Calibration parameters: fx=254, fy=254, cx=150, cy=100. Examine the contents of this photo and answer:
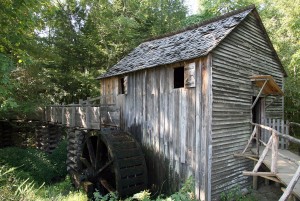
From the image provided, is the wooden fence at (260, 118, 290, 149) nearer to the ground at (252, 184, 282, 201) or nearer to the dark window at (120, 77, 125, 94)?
the ground at (252, 184, 282, 201)

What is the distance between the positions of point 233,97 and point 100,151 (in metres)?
5.98

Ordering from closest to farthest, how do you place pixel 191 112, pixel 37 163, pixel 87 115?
pixel 191 112, pixel 87 115, pixel 37 163

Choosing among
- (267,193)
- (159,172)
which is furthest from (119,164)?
(267,193)

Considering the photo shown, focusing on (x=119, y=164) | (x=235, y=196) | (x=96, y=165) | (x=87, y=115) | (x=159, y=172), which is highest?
(x=87, y=115)

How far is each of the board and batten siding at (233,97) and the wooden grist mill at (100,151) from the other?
281cm

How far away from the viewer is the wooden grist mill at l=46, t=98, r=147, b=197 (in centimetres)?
890

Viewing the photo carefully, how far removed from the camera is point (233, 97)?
8.52 m

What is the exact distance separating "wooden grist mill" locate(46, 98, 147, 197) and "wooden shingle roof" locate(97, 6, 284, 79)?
2116mm

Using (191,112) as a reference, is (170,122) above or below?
below

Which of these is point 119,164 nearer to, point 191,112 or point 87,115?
point 87,115

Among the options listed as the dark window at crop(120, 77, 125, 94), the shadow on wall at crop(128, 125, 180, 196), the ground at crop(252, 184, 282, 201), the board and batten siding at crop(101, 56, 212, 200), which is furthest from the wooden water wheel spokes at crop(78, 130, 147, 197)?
the ground at crop(252, 184, 282, 201)

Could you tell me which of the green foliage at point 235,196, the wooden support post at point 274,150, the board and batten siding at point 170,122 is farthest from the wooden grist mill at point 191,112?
the wooden support post at point 274,150

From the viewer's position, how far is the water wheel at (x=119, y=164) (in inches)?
346

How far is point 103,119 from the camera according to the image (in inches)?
438
